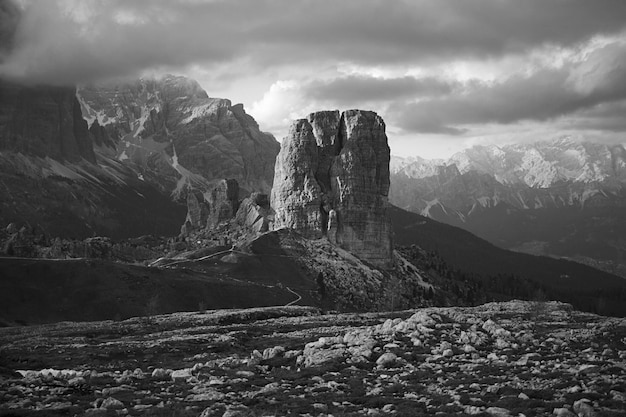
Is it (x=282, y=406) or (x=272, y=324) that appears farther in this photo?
(x=272, y=324)

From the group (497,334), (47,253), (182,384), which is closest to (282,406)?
(182,384)

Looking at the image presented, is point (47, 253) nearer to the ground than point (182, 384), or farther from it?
farther from it

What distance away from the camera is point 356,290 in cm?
19675

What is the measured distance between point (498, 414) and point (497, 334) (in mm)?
26595

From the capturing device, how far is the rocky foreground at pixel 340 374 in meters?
32.6

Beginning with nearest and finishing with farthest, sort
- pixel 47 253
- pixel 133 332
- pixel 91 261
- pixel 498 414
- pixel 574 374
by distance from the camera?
pixel 498 414
pixel 574 374
pixel 133 332
pixel 91 261
pixel 47 253

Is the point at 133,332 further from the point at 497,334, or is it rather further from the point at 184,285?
the point at 184,285

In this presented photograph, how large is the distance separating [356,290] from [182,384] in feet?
517

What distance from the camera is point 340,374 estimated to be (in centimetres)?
4228

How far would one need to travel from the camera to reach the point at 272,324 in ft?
290

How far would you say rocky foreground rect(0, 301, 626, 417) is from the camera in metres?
32.6

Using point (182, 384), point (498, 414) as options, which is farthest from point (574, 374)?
point (182, 384)

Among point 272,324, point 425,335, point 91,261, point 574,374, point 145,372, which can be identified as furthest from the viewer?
point 91,261

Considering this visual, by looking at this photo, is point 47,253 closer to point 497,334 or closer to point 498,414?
point 497,334
